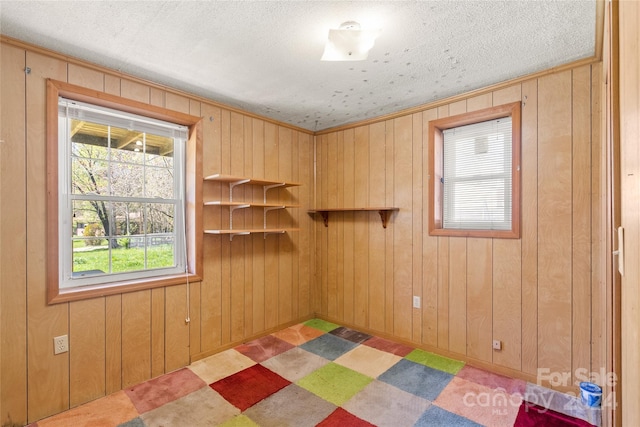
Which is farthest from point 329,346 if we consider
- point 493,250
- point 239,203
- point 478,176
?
point 478,176

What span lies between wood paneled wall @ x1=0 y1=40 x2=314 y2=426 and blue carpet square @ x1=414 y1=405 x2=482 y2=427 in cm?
186

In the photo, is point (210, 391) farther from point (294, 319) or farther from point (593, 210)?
point (593, 210)

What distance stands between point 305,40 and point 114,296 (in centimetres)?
226

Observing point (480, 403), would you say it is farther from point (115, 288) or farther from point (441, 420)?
point (115, 288)

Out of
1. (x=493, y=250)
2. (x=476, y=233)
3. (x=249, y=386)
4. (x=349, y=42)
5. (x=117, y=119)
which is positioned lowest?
(x=249, y=386)

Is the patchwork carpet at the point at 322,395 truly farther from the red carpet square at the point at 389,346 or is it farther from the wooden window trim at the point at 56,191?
the wooden window trim at the point at 56,191

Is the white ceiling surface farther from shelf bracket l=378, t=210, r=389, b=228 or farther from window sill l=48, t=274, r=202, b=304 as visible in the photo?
window sill l=48, t=274, r=202, b=304

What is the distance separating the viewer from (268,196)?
347 cm

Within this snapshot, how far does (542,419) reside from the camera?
2.01 metres

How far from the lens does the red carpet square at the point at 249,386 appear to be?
2.24m

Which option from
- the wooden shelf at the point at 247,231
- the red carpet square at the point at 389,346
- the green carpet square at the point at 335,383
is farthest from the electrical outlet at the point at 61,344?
the red carpet square at the point at 389,346

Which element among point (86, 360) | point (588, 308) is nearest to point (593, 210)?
point (588, 308)

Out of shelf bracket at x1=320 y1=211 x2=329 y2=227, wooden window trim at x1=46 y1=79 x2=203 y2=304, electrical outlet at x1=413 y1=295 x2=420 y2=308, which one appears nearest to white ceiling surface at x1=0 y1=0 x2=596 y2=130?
wooden window trim at x1=46 y1=79 x2=203 y2=304

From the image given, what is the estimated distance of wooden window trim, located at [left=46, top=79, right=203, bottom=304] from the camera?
2.07 metres
